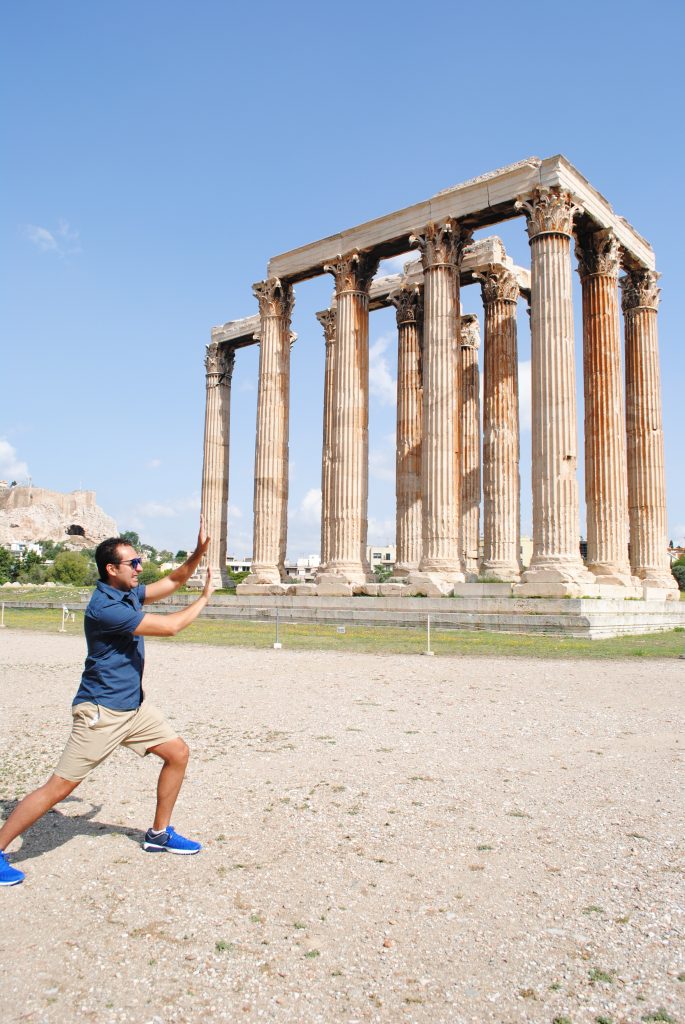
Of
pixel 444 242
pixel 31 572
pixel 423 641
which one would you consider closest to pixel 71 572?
pixel 31 572

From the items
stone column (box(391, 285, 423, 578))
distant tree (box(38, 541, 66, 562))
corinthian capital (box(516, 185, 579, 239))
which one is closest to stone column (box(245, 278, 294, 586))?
stone column (box(391, 285, 423, 578))

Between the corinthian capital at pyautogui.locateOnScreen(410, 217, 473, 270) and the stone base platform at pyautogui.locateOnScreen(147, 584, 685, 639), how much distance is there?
1266 centimetres

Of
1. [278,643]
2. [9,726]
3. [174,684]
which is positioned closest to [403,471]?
[278,643]

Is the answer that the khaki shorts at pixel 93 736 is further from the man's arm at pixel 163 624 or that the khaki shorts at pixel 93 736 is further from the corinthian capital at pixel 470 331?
the corinthian capital at pixel 470 331

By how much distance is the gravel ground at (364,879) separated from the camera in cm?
332

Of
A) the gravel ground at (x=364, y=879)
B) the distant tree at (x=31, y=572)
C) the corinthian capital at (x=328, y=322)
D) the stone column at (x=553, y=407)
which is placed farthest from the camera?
the distant tree at (x=31, y=572)

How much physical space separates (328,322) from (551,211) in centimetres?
1561

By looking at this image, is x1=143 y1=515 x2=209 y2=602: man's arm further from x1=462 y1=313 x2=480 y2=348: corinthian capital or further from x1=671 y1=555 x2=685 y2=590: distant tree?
x1=671 y1=555 x2=685 y2=590: distant tree

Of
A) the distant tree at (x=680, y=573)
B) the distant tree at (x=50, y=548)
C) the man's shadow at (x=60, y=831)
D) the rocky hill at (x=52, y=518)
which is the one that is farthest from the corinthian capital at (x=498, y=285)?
the rocky hill at (x=52, y=518)

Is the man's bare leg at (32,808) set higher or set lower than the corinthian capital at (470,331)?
lower

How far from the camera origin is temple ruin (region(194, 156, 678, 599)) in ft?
85.4

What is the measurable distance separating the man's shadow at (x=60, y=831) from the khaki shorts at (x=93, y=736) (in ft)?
2.57

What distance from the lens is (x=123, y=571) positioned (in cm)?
501

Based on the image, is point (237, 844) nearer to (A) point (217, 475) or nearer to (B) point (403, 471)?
(B) point (403, 471)
